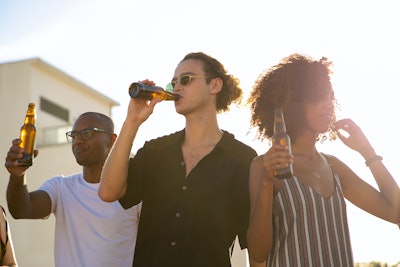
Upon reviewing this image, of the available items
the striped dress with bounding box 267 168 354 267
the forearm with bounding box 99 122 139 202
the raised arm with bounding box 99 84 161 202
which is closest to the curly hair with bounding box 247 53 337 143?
the striped dress with bounding box 267 168 354 267

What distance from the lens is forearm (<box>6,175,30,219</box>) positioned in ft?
15.3

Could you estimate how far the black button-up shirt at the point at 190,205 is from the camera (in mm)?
3994

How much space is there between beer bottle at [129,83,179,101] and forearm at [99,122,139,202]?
0.22m


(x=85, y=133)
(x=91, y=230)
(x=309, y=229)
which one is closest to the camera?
(x=309, y=229)

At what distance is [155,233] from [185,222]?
22cm

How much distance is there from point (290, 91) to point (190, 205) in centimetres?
100

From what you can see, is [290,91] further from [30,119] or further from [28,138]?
[30,119]

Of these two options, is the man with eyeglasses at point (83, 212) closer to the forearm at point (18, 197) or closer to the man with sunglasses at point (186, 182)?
the forearm at point (18, 197)

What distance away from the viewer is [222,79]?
4.71 m

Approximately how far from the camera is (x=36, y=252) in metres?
20.8

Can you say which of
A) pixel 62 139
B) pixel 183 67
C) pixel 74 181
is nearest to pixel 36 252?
pixel 62 139

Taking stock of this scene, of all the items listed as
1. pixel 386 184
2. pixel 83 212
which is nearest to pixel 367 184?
pixel 386 184

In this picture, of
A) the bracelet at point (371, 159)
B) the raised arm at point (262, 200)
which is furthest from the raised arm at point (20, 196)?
the bracelet at point (371, 159)

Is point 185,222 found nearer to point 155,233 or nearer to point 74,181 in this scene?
point 155,233
